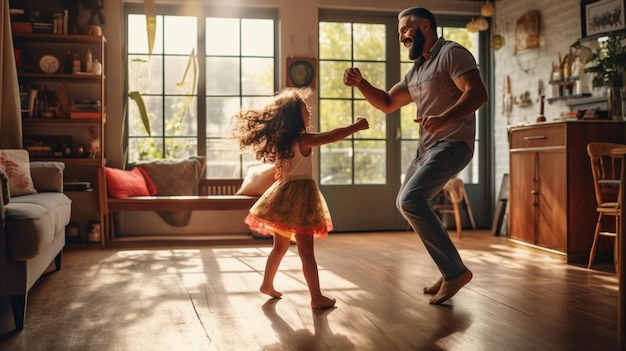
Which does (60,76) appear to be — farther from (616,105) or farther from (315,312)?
(616,105)

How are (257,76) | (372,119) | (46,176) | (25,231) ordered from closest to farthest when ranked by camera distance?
(25,231) → (46,176) → (257,76) → (372,119)

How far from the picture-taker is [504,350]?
6.93 feet

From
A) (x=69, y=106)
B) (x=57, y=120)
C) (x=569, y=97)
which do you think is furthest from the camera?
(x=69, y=106)

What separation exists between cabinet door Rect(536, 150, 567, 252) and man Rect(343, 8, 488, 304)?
1.80 m

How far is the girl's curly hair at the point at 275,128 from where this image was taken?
289cm

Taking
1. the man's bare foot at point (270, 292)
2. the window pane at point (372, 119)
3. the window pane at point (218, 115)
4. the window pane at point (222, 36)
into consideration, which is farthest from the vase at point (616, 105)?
the window pane at point (222, 36)

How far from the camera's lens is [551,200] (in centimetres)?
452

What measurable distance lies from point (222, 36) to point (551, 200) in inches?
135

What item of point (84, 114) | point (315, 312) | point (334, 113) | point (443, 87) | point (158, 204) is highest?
point (334, 113)

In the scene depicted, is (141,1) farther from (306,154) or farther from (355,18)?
(306,154)

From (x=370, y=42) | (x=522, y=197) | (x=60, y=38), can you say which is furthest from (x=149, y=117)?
(x=522, y=197)

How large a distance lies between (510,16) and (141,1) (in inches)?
142

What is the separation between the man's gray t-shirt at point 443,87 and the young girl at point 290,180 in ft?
1.43

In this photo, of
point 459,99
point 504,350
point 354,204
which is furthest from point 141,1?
point 504,350
